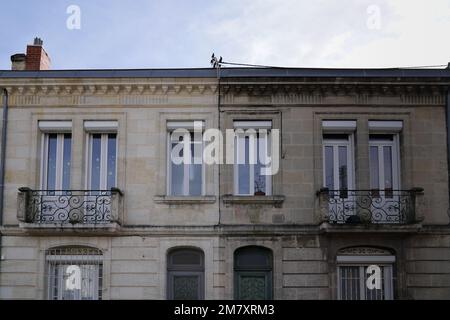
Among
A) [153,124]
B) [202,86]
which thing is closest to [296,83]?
[202,86]

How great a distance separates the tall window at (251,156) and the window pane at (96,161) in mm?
3186

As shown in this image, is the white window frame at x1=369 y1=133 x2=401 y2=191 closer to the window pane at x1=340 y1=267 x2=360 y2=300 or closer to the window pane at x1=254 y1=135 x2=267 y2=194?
the window pane at x1=340 y1=267 x2=360 y2=300

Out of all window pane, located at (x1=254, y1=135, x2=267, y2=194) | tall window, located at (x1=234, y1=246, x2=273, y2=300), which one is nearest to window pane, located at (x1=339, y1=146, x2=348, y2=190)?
window pane, located at (x1=254, y1=135, x2=267, y2=194)

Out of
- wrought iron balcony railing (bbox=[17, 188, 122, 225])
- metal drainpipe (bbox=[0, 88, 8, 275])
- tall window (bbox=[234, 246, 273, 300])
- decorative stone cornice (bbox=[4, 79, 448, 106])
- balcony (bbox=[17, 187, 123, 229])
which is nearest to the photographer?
balcony (bbox=[17, 187, 123, 229])

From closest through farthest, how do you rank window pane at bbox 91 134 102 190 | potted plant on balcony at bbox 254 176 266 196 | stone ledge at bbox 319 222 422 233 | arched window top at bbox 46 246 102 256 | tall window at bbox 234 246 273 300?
Answer: stone ledge at bbox 319 222 422 233 → tall window at bbox 234 246 273 300 → arched window top at bbox 46 246 102 256 → potted plant on balcony at bbox 254 176 266 196 → window pane at bbox 91 134 102 190

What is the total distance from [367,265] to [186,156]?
15.8 ft

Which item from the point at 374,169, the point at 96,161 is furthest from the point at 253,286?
the point at 96,161

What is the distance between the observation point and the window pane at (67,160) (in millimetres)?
20867

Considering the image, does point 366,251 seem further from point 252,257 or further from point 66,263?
point 66,263

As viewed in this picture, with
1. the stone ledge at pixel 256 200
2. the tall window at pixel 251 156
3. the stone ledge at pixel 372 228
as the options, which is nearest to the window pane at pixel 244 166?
the tall window at pixel 251 156

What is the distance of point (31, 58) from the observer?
22156 millimetres

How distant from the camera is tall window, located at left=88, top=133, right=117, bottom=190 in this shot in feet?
68.3

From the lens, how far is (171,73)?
68.6 ft

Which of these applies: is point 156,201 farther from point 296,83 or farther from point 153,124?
point 296,83
